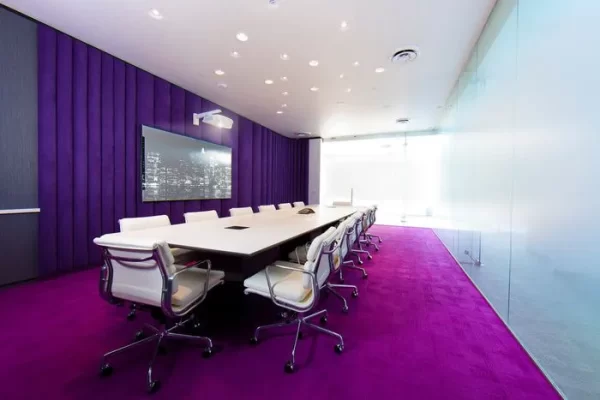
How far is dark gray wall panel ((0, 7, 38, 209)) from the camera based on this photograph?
2.68 metres

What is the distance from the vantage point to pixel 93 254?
3.48 m

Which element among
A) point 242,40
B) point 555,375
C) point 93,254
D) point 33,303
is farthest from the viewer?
point 93,254

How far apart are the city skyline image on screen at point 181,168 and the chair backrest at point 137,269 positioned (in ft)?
9.85

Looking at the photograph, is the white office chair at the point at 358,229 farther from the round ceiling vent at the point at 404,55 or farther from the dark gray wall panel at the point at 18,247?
the dark gray wall panel at the point at 18,247

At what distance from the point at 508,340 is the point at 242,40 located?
444 centimetres

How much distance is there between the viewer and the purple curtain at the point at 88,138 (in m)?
3.02

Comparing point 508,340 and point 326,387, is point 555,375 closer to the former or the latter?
point 508,340

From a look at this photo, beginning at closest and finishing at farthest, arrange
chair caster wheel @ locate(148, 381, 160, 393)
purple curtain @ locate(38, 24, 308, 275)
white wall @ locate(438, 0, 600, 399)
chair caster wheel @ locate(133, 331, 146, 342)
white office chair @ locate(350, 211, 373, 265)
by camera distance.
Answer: white wall @ locate(438, 0, 600, 399) < chair caster wheel @ locate(148, 381, 160, 393) < chair caster wheel @ locate(133, 331, 146, 342) < purple curtain @ locate(38, 24, 308, 275) < white office chair @ locate(350, 211, 373, 265)

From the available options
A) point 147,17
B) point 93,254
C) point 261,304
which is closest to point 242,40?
point 147,17

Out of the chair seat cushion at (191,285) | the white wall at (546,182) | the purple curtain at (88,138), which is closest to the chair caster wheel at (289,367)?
the chair seat cushion at (191,285)

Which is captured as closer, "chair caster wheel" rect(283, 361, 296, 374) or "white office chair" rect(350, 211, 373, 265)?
"chair caster wheel" rect(283, 361, 296, 374)

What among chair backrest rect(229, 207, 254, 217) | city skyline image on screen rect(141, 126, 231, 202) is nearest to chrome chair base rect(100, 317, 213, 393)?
chair backrest rect(229, 207, 254, 217)

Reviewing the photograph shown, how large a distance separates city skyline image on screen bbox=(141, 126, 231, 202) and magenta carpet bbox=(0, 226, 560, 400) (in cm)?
212

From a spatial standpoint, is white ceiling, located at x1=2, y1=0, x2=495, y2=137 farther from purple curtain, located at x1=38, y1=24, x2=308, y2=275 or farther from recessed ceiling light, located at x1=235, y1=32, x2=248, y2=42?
purple curtain, located at x1=38, y1=24, x2=308, y2=275
